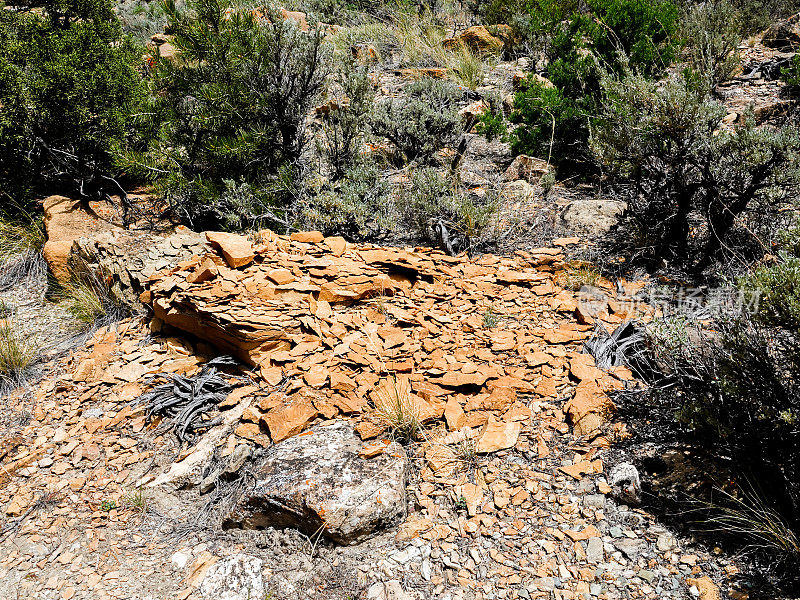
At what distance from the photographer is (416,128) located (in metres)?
6.07

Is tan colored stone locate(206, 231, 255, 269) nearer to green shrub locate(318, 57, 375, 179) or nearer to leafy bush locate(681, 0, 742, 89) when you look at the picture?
green shrub locate(318, 57, 375, 179)

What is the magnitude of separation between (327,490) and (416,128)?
4717 millimetres

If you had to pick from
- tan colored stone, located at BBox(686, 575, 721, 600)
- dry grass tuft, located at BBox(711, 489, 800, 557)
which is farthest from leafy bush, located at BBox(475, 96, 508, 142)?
tan colored stone, located at BBox(686, 575, 721, 600)

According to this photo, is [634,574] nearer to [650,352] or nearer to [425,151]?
[650,352]

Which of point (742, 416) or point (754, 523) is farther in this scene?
point (742, 416)

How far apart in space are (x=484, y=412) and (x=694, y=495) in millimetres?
1067

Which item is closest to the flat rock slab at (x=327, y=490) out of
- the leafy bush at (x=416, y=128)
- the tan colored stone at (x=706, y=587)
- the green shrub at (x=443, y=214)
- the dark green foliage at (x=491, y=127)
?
the tan colored stone at (x=706, y=587)

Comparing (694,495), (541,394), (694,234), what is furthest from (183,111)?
(694,495)

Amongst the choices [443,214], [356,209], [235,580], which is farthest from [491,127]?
[235,580]

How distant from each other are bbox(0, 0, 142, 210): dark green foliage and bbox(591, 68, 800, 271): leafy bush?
4.82 meters

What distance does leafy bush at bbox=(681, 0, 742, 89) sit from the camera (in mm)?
6668

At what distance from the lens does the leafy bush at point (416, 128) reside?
6.08 metres

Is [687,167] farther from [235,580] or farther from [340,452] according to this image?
[235,580]

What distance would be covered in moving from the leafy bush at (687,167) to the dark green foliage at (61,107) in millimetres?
4816
